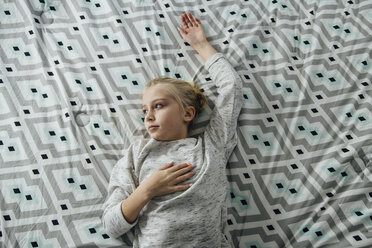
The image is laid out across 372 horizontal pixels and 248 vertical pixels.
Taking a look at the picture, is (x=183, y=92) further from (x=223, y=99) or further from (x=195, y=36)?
(x=195, y=36)

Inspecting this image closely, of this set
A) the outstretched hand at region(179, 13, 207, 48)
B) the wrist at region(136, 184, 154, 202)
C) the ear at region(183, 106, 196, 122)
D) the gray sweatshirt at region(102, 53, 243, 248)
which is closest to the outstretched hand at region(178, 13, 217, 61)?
the outstretched hand at region(179, 13, 207, 48)

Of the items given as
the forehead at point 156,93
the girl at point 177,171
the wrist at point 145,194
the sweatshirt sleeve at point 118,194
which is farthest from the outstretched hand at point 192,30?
the wrist at point 145,194

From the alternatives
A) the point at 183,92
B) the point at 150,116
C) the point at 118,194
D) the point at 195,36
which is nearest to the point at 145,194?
the point at 118,194

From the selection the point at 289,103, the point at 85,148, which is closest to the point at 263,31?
the point at 289,103

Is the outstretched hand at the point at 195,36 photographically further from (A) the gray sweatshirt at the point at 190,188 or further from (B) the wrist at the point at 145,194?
(B) the wrist at the point at 145,194

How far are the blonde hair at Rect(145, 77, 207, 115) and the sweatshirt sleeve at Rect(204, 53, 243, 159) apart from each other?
0.05m

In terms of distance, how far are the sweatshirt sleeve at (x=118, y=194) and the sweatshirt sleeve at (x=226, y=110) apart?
278 mm

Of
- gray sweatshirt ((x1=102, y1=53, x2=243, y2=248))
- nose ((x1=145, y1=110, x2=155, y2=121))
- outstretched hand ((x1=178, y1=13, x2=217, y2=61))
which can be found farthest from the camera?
outstretched hand ((x1=178, y1=13, x2=217, y2=61))

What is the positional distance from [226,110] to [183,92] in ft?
0.50

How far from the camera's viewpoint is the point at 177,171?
3.84ft

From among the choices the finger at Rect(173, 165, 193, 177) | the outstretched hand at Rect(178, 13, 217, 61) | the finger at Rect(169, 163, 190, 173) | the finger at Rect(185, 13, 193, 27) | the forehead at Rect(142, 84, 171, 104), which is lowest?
the finger at Rect(173, 165, 193, 177)

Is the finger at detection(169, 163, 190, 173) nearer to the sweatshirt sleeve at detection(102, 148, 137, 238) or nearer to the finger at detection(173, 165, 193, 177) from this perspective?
the finger at detection(173, 165, 193, 177)

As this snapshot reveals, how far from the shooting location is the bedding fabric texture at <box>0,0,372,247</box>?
1.23m

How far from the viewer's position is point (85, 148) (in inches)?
51.2
